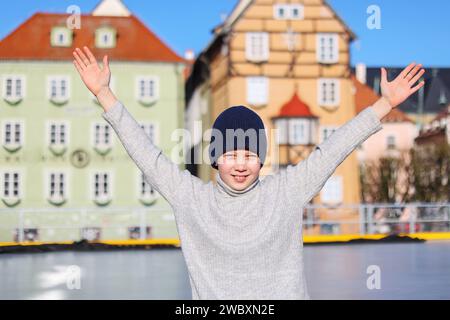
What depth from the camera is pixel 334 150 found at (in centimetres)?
224

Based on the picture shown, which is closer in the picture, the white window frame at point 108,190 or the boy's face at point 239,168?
the boy's face at point 239,168

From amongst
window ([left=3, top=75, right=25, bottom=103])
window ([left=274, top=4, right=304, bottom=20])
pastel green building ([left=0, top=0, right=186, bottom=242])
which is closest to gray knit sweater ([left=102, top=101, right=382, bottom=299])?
pastel green building ([left=0, top=0, right=186, bottom=242])

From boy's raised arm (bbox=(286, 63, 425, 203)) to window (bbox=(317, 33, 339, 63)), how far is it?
3036cm

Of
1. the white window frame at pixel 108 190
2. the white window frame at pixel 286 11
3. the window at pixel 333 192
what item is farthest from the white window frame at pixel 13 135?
the window at pixel 333 192

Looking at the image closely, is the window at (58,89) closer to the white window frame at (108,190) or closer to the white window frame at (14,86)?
the white window frame at (14,86)

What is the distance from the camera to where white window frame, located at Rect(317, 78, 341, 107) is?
32.5 meters

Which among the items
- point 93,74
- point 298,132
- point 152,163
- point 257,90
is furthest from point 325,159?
point 257,90

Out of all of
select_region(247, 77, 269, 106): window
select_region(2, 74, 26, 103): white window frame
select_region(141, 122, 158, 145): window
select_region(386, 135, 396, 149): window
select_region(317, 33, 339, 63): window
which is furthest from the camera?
select_region(386, 135, 396, 149): window

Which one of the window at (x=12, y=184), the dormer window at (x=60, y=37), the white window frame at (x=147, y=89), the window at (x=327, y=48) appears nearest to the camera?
the window at (x=327, y=48)

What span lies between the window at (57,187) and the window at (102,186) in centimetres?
130

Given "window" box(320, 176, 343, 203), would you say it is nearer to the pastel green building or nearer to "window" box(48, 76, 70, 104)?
the pastel green building

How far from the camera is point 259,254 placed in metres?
2.12

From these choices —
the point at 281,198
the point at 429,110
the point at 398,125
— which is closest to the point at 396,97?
the point at 281,198

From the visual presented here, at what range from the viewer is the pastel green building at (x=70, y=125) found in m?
32.7
